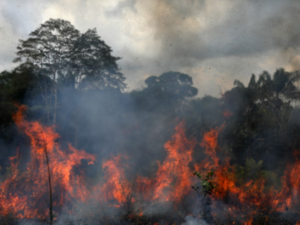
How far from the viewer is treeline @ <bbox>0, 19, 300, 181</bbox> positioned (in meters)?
19.4

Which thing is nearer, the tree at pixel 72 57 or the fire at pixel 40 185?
the fire at pixel 40 185

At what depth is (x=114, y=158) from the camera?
15953 mm

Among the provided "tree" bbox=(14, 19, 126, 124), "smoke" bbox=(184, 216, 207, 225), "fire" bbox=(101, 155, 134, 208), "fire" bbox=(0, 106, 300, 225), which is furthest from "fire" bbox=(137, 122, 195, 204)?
"tree" bbox=(14, 19, 126, 124)

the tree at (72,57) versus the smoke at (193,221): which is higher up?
the tree at (72,57)

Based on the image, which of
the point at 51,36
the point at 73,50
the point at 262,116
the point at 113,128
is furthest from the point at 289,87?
the point at 51,36

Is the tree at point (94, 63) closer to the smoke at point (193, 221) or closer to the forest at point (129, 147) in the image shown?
the forest at point (129, 147)

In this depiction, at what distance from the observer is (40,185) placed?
47.0 ft

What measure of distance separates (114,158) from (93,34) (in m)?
15.8

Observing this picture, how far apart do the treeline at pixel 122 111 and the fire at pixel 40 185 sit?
3943 millimetres

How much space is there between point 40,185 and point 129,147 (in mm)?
6453

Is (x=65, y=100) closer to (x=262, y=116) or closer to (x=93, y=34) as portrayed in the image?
(x=93, y=34)

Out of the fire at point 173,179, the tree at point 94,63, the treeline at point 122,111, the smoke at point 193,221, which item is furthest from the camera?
the tree at point 94,63

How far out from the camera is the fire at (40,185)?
13562mm

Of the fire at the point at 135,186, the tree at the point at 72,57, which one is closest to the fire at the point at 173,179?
the fire at the point at 135,186
